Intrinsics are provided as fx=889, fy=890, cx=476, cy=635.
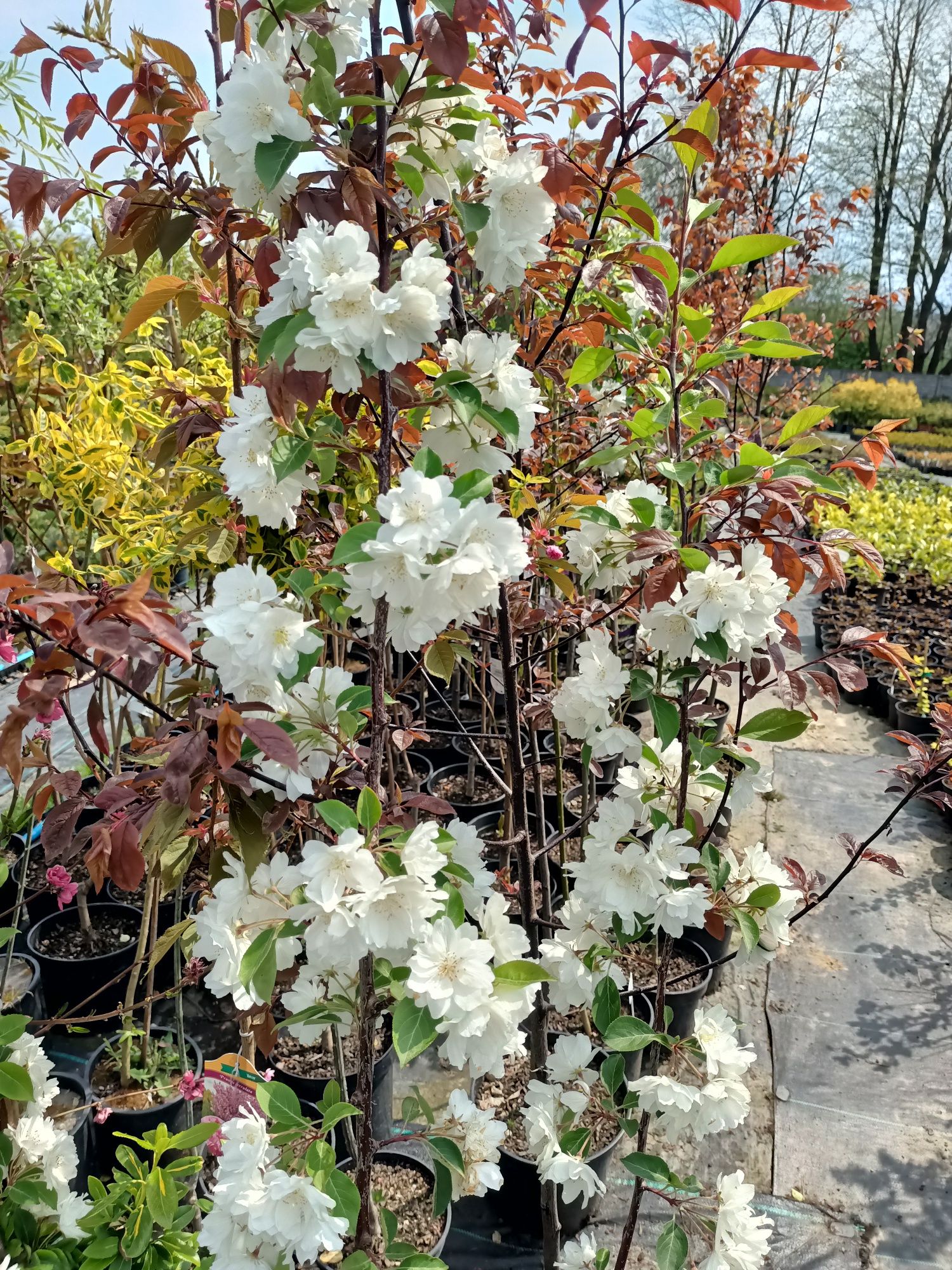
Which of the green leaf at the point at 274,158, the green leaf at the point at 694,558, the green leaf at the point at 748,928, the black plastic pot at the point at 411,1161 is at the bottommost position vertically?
the black plastic pot at the point at 411,1161

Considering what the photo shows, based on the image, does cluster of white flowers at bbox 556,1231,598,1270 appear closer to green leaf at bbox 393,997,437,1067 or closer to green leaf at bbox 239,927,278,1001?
green leaf at bbox 393,997,437,1067

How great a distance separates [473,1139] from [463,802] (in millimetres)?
2087

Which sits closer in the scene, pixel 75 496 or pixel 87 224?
pixel 75 496

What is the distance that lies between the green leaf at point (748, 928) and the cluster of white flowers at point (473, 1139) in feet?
1.42

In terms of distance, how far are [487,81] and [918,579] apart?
592 centimetres

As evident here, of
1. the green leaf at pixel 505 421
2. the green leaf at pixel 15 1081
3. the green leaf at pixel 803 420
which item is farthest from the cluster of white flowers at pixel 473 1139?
the green leaf at pixel 803 420

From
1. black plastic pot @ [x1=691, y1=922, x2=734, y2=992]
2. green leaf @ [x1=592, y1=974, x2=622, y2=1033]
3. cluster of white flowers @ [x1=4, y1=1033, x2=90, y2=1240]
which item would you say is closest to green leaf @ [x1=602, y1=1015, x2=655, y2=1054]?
green leaf @ [x1=592, y1=974, x2=622, y2=1033]

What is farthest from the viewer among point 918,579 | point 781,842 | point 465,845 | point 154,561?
point 918,579

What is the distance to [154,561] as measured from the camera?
1902 mm

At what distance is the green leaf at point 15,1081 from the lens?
3.50 feet

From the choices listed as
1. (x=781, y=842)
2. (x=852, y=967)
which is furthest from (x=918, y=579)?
(x=852, y=967)

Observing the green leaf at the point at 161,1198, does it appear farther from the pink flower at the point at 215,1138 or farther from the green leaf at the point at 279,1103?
the green leaf at the point at 279,1103

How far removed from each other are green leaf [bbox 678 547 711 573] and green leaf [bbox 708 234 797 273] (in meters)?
0.36

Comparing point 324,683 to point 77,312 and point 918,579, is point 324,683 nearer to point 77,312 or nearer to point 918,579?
point 77,312
